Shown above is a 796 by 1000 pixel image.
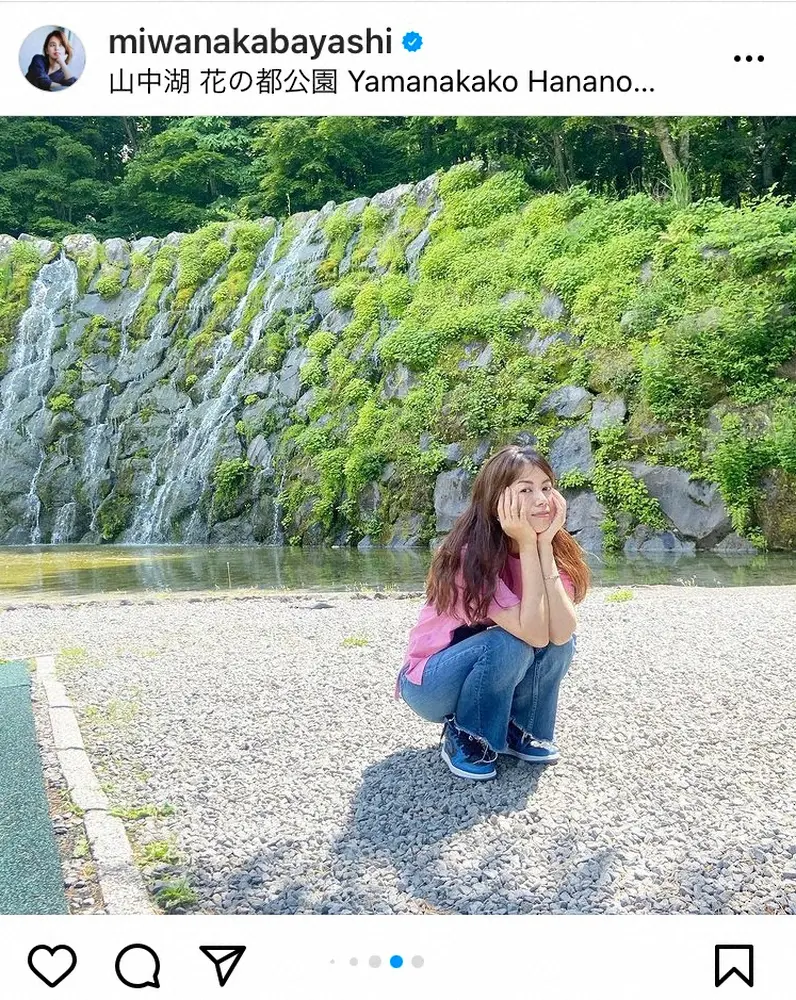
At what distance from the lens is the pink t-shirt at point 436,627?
347 centimetres

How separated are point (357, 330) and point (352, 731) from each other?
14865mm

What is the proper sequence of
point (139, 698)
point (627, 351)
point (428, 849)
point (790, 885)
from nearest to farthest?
point (790, 885)
point (428, 849)
point (139, 698)
point (627, 351)

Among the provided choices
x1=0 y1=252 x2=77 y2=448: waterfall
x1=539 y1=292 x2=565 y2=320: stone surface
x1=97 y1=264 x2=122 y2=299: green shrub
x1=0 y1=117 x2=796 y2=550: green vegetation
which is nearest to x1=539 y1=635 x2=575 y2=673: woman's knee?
x1=0 y1=117 x2=796 y2=550: green vegetation

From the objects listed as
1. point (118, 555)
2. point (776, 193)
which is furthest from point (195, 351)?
point (776, 193)

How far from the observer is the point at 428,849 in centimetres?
312

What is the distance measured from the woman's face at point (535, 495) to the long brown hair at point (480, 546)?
0.02 meters

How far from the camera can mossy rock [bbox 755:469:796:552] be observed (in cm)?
1288

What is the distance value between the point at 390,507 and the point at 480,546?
42.2 ft

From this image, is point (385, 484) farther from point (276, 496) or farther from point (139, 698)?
point (139, 698)

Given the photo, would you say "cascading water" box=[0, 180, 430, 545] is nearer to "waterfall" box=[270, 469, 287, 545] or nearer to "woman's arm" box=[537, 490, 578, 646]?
"waterfall" box=[270, 469, 287, 545]

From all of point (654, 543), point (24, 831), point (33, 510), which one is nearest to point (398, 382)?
point (654, 543)
